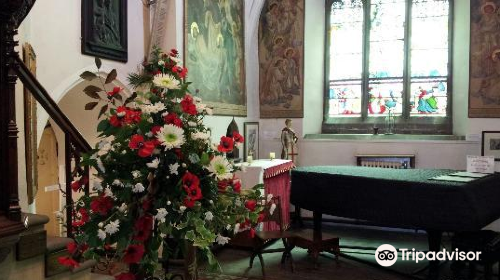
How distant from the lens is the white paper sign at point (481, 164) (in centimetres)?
514

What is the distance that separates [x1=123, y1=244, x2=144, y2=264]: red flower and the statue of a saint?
275 inches

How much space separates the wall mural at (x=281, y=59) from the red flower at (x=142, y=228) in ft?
24.6

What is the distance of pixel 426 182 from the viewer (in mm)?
4504

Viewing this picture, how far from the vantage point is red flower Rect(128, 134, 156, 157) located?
1611mm

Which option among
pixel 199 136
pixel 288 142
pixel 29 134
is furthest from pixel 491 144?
pixel 199 136

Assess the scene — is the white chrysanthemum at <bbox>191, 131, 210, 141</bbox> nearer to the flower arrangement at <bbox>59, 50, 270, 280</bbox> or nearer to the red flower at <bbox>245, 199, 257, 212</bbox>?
the flower arrangement at <bbox>59, 50, 270, 280</bbox>

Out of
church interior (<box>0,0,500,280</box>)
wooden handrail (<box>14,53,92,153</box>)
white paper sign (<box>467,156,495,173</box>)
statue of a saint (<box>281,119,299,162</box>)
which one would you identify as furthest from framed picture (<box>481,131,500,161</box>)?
wooden handrail (<box>14,53,92,153</box>)

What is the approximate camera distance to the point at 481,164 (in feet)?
17.0

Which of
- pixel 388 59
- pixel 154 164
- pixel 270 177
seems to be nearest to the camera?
pixel 154 164

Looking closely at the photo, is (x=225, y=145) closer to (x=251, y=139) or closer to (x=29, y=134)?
(x=29, y=134)

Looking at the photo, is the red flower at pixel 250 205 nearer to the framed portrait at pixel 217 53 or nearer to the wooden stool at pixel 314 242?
the wooden stool at pixel 314 242

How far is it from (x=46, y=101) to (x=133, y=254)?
5.03 ft

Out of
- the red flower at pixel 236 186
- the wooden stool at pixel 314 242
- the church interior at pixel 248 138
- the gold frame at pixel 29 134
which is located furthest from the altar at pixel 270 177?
the red flower at pixel 236 186

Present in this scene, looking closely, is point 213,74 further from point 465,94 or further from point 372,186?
point 465,94
